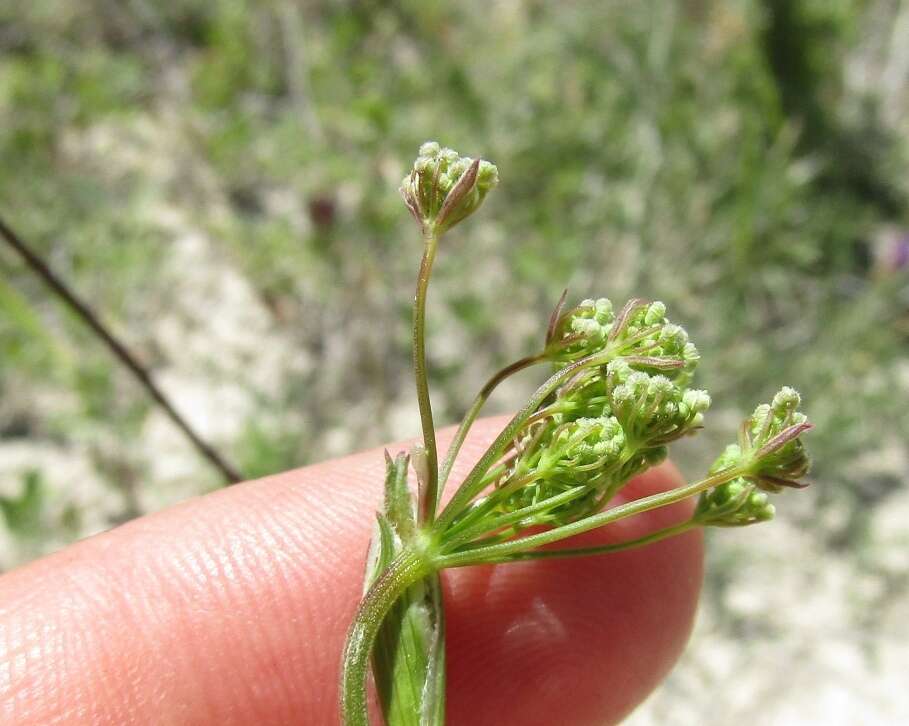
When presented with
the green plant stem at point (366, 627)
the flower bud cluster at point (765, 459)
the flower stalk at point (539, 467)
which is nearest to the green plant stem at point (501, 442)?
the flower stalk at point (539, 467)

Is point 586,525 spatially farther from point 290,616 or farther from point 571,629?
point 290,616

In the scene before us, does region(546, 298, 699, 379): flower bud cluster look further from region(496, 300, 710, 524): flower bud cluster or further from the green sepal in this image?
the green sepal

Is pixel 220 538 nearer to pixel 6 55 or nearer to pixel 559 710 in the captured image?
pixel 559 710

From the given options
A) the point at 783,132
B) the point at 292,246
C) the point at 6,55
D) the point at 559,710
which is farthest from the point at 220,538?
the point at 6,55

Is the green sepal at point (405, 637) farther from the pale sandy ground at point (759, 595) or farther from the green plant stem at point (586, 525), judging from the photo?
the pale sandy ground at point (759, 595)

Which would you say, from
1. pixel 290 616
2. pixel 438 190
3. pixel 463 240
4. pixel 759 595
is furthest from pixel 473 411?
pixel 463 240
